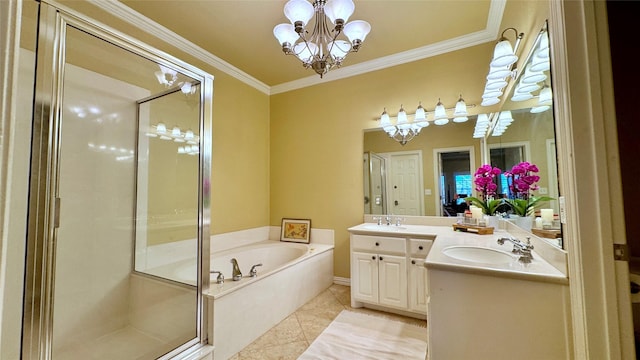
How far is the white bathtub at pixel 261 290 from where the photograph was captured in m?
1.79

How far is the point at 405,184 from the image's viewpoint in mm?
2850

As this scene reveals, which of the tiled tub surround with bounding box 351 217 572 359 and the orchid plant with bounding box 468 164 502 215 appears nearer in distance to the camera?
the tiled tub surround with bounding box 351 217 572 359

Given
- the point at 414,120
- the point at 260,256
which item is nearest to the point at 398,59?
the point at 414,120

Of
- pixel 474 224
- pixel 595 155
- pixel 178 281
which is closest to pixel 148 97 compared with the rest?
pixel 178 281

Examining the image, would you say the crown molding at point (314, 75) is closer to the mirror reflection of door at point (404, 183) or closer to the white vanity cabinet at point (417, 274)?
the mirror reflection of door at point (404, 183)

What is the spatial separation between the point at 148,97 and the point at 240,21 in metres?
1.07

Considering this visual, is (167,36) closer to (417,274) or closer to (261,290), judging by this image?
(261,290)

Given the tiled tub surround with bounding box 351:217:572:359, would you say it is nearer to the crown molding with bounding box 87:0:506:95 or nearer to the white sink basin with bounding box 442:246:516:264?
the white sink basin with bounding box 442:246:516:264

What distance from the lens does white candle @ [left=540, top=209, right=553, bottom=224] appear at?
1.27 metres

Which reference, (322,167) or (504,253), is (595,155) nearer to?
(504,253)

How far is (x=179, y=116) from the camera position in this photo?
234 centimetres

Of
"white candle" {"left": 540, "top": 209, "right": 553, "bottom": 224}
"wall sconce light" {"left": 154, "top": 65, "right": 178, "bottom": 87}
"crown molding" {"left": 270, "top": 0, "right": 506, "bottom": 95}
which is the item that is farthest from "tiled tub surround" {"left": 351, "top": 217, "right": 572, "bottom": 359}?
"wall sconce light" {"left": 154, "top": 65, "right": 178, "bottom": 87}

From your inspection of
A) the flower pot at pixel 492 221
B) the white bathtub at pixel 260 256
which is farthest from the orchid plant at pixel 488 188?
the white bathtub at pixel 260 256

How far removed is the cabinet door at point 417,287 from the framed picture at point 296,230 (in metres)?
1.42
